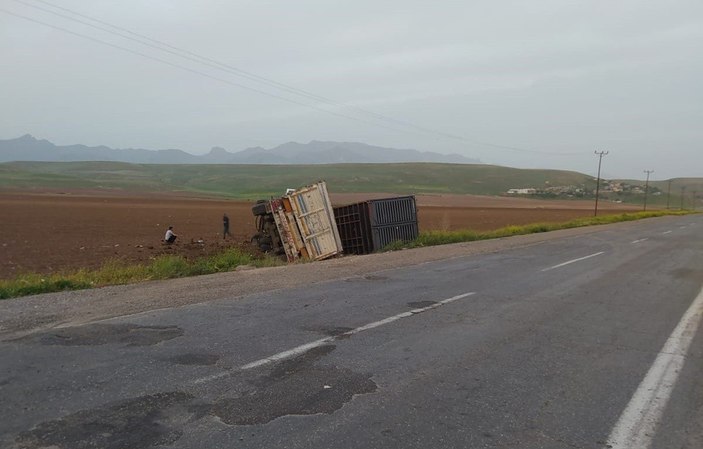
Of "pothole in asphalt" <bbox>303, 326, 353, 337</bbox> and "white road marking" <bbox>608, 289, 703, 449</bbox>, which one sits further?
"pothole in asphalt" <bbox>303, 326, 353, 337</bbox>

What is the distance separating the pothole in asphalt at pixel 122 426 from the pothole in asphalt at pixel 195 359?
104cm

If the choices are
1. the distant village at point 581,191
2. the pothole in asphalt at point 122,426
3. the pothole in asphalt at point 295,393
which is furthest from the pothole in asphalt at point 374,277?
the distant village at point 581,191

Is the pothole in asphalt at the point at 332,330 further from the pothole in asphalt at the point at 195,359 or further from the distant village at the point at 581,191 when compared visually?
the distant village at the point at 581,191

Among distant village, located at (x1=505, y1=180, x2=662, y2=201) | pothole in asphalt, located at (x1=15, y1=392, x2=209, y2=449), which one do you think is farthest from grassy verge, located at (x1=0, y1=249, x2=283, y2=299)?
distant village, located at (x1=505, y1=180, x2=662, y2=201)

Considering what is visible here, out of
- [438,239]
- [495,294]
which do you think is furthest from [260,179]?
[495,294]

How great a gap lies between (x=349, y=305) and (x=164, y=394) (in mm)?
4726

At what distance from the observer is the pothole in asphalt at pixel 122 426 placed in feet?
14.0

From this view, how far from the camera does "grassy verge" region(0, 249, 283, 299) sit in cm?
1122

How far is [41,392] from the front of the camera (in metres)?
5.25

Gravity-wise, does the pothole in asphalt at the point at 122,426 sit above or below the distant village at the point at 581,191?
below

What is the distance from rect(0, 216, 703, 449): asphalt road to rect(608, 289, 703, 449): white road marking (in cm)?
2

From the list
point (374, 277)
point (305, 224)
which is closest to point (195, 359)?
point (374, 277)

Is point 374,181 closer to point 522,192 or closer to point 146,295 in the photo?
point 522,192

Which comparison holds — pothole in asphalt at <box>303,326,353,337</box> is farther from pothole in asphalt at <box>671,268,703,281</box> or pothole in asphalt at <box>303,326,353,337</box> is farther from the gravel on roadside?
pothole in asphalt at <box>671,268,703,281</box>
